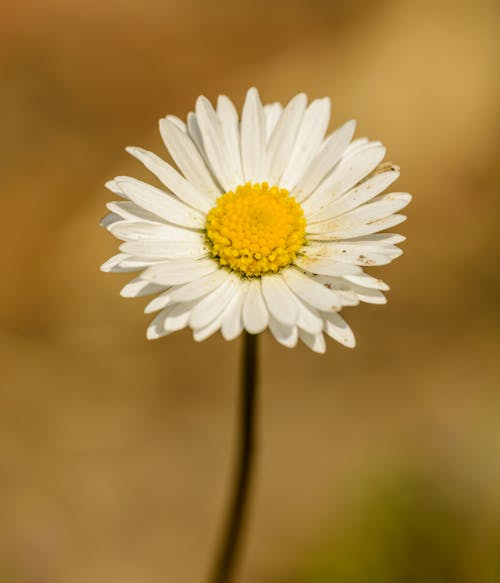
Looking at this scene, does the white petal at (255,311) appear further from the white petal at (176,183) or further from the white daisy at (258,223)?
the white petal at (176,183)

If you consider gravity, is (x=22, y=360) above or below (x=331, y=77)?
below

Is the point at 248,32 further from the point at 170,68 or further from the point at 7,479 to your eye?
the point at 7,479

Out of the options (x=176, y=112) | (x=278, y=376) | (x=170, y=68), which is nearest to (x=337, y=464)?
(x=278, y=376)

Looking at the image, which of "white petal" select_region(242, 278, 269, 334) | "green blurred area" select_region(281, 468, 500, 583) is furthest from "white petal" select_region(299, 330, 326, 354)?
"green blurred area" select_region(281, 468, 500, 583)

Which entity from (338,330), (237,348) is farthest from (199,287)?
(237,348)

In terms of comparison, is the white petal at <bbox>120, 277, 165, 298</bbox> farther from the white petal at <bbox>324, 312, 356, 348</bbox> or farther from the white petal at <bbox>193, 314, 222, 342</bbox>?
the white petal at <bbox>324, 312, 356, 348</bbox>

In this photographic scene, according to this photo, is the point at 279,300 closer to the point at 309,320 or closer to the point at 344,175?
the point at 309,320

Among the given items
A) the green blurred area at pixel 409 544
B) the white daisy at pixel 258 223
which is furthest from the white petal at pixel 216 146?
the green blurred area at pixel 409 544
